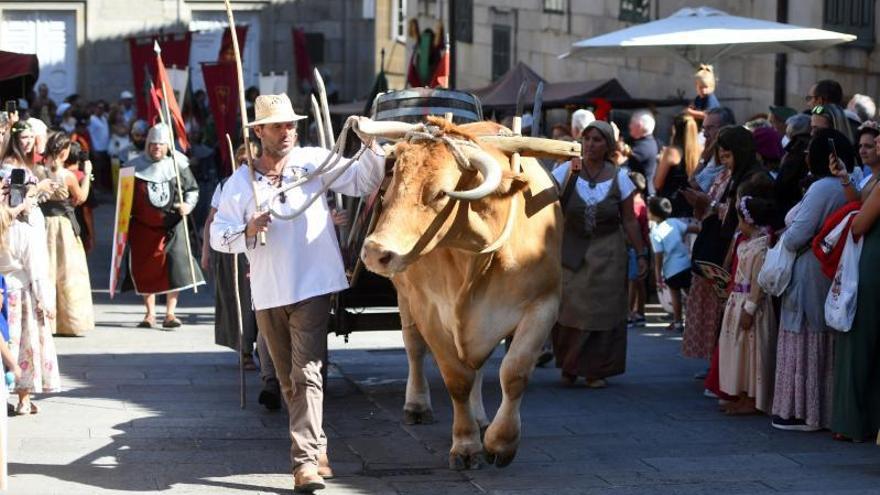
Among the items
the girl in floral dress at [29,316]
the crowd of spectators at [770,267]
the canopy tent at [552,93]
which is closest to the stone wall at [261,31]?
the canopy tent at [552,93]

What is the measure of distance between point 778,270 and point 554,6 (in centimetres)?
1765

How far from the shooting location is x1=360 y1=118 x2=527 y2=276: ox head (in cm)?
795

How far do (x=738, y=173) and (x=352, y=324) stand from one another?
269 centimetres

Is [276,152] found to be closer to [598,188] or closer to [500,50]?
[598,188]

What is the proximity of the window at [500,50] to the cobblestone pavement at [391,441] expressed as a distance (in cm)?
1724

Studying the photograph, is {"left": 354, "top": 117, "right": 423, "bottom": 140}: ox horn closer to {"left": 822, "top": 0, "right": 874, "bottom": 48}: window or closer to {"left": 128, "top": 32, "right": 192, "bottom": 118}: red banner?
{"left": 128, "top": 32, "right": 192, "bottom": 118}: red banner

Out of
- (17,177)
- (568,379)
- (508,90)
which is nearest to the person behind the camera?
(17,177)

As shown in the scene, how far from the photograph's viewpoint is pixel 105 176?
30.9 meters

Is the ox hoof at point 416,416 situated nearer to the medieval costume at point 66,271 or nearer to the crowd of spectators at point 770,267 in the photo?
the crowd of spectators at point 770,267

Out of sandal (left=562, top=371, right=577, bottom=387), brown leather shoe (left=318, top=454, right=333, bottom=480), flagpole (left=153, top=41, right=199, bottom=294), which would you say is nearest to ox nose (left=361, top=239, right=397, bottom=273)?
brown leather shoe (left=318, top=454, right=333, bottom=480)

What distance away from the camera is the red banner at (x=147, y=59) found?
66.4 ft

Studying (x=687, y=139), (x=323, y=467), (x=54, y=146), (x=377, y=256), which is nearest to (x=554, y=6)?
(x=687, y=139)

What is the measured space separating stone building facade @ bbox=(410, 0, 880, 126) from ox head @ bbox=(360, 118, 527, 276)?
9462 mm

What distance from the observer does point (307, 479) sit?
27.0ft
